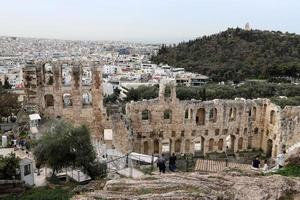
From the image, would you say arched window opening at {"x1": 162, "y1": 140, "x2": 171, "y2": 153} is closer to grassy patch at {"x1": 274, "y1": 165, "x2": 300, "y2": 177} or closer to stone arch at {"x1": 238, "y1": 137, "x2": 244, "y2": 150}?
stone arch at {"x1": 238, "y1": 137, "x2": 244, "y2": 150}

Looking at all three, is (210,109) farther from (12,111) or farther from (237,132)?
(12,111)

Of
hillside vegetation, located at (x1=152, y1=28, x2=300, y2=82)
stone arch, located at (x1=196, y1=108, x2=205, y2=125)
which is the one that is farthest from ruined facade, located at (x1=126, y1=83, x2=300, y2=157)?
hillside vegetation, located at (x1=152, y1=28, x2=300, y2=82)

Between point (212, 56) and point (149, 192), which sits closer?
point (149, 192)

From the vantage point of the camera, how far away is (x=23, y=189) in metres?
22.6

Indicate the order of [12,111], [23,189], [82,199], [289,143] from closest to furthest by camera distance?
[82,199]
[23,189]
[289,143]
[12,111]

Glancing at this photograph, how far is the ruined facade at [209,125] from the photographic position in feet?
111

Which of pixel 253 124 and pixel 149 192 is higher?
pixel 149 192

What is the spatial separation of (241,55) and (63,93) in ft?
203

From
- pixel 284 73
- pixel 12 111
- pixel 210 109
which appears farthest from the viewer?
pixel 284 73

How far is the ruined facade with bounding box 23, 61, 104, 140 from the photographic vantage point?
35969 mm

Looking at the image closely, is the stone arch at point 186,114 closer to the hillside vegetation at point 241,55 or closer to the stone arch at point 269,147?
the stone arch at point 269,147

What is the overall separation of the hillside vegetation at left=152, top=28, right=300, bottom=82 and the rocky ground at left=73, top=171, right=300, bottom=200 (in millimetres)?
62448

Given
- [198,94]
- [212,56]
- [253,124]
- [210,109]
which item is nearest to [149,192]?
[210,109]

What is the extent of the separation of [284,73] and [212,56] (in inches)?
1090
